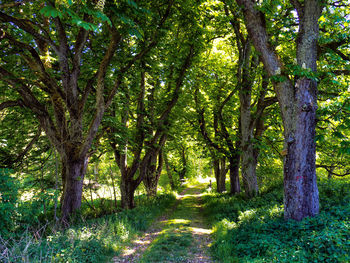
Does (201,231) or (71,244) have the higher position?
(71,244)

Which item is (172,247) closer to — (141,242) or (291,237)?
(141,242)

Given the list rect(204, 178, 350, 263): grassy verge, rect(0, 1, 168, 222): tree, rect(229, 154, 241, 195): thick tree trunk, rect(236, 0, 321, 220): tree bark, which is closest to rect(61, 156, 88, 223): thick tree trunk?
rect(0, 1, 168, 222): tree

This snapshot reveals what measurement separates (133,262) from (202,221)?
16.8 ft

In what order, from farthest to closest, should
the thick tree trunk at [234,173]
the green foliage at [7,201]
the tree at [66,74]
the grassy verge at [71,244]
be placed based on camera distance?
the thick tree trunk at [234,173] < the tree at [66,74] < the green foliage at [7,201] < the grassy verge at [71,244]

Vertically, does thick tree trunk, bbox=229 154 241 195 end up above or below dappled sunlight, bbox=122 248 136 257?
above

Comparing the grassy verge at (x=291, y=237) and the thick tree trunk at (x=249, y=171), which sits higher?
the thick tree trunk at (x=249, y=171)

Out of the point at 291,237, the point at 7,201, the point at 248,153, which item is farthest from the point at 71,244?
the point at 248,153

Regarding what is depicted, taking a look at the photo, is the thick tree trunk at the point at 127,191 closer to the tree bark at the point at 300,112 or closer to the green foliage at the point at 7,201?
the green foliage at the point at 7,201

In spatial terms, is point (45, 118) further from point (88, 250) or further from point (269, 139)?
point (269, 139)

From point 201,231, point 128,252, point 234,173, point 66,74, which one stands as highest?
point 66,74

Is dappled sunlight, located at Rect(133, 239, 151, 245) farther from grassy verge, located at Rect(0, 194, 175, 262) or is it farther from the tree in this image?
the tree

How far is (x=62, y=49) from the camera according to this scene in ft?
22.5

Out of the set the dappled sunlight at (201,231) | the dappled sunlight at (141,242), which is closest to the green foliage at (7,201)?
the dappled sunlight at (141,242)

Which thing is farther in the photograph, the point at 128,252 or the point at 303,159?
the point at 128,252
